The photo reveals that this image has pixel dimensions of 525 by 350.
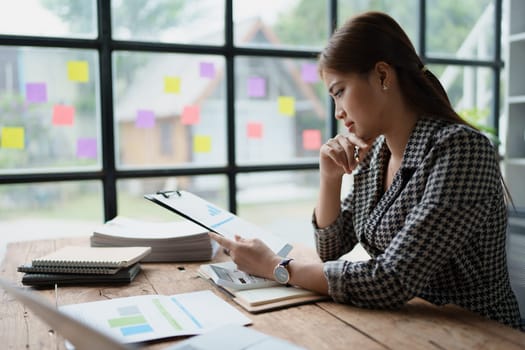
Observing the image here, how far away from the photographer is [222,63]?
2.36 m

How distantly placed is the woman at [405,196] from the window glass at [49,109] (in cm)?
117

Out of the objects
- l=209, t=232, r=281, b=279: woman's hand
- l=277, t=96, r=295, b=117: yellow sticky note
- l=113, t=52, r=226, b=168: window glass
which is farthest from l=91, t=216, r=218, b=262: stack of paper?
l=277, t=96, r=295, b=117: yellow sticky note

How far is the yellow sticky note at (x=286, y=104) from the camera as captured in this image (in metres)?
2.57

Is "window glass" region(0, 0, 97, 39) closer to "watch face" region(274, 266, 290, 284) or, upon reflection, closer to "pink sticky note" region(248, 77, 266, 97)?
"pink sticky note" region(248, 77, 266, 97)

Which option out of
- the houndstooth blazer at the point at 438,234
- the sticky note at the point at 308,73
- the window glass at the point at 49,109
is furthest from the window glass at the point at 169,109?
the houndstooth blazer at the point at 438,234

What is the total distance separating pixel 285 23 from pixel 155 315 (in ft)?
6.14

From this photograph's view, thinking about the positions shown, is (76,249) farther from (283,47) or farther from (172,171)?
(283,47)

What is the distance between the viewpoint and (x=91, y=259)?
4.32 ft

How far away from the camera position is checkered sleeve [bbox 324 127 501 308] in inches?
40.8

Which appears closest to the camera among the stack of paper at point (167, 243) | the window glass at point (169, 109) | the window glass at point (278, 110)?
the stack of paper at point (167, 243)

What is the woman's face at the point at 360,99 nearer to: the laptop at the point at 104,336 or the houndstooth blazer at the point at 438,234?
the houndstooth blazer at the point at 438,234

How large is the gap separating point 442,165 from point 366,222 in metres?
0.28

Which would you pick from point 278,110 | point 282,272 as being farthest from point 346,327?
point 278,110

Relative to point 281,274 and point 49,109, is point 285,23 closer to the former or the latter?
point 49,109
